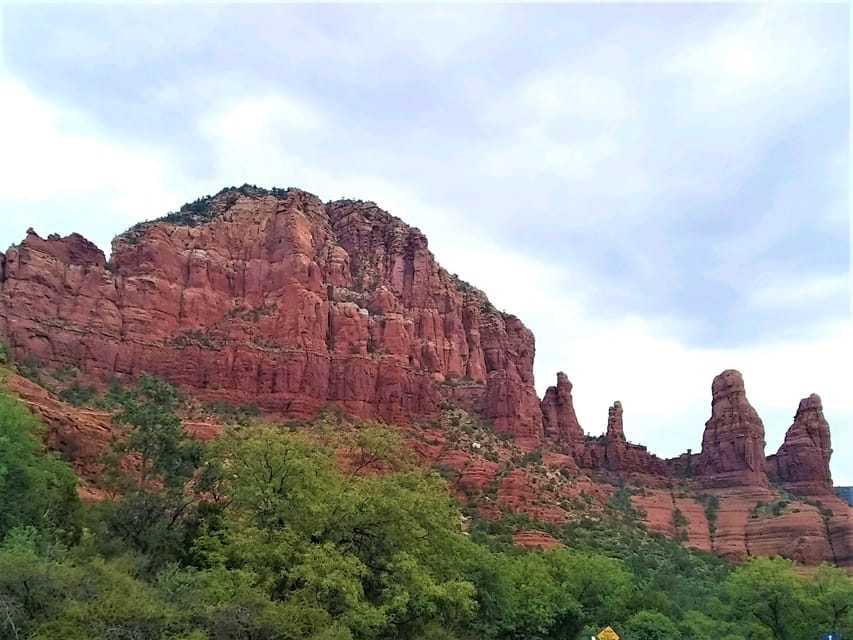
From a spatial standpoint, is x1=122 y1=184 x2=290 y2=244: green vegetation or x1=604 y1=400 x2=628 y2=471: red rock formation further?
x1=604 y1=400 x2=628 y2=471: red rock formation

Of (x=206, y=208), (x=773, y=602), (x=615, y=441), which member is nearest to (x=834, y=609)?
(x=773, y=602)

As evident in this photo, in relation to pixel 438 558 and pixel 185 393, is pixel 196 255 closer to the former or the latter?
pixel 185 393

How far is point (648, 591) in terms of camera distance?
163 feet

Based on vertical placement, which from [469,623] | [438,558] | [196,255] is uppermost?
[196,255]

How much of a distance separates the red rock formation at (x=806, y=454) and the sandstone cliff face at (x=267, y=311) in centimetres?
3386

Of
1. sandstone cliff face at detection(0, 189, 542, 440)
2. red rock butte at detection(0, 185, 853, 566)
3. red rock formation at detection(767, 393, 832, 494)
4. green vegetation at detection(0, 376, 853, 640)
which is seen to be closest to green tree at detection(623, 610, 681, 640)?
green vegetation at detection(0, 376, 853, 640)

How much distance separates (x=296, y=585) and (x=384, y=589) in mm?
2960

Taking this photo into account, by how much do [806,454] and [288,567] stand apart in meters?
99.3

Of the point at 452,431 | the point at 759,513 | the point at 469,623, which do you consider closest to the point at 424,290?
the point at 452,431

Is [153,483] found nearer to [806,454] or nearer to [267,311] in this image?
[267,311]

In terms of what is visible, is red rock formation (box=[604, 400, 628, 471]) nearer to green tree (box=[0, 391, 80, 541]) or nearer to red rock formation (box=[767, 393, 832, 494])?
red rock formation (box=[767, 393, 832, 494])

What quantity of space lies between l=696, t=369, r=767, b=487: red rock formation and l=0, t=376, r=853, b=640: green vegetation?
63067 mm

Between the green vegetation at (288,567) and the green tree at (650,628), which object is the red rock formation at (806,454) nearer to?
the green vegetation at (288,567)

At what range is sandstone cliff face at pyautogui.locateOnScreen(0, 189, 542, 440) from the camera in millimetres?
82562
